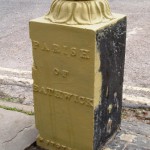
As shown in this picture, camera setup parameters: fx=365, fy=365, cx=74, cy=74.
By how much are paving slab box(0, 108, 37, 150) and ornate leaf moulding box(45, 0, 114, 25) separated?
119 centimetres

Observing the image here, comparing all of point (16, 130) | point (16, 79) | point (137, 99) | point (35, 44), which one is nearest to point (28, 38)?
point (16, 79)

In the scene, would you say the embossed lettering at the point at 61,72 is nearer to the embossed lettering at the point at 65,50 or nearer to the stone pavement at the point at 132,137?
the embossed lettering at the point at 65,50

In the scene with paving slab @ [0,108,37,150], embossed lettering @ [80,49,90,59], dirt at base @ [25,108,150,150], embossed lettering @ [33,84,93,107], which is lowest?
dirt at base @ [25,108,150,150]

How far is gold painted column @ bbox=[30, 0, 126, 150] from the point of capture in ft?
9.07

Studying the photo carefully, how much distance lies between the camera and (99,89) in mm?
2922

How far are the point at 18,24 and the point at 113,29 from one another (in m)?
5.02

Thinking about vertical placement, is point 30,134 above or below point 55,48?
below

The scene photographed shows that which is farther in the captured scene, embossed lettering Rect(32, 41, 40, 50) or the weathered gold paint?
embossed lettering Rect(32, 41, 40, 50)

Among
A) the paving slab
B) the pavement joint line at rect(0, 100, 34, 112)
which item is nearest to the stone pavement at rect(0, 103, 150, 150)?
the paving slab

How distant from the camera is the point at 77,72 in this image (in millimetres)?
2846

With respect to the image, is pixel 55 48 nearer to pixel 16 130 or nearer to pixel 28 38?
pixel 16 130

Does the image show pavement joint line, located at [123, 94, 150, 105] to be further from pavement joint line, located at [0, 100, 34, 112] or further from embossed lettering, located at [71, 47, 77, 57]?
embossed lettering, located at [71, 47, 77, 57]

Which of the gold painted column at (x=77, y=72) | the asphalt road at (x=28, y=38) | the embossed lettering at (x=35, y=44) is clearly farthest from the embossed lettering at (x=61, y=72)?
the asphalt road at (x=28, y=38)

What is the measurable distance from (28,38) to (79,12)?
4114mm
